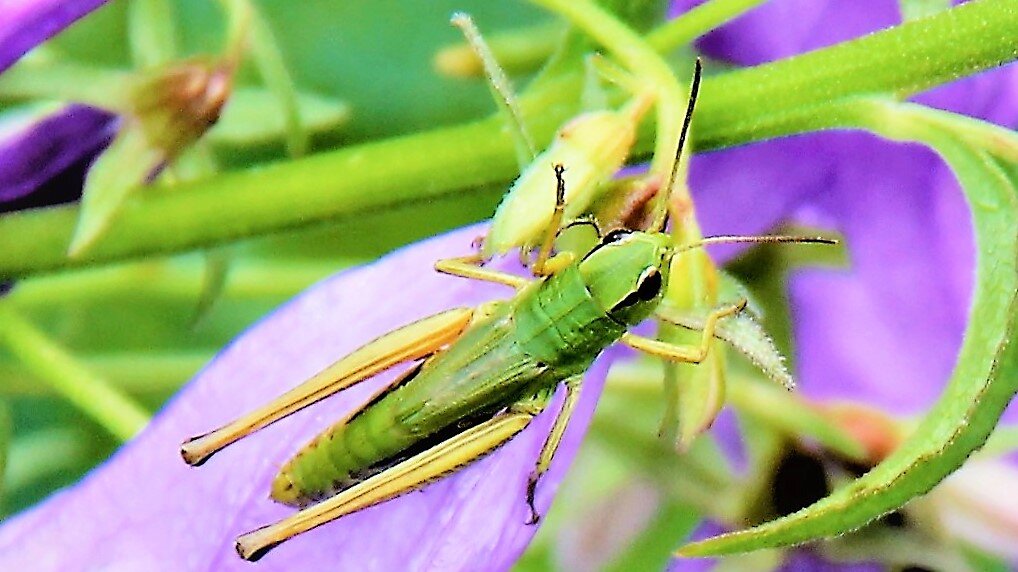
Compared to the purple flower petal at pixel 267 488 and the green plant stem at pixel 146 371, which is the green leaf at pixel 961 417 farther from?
the green plant stem at pixel 146 371

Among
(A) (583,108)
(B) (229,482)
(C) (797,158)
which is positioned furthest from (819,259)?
(B) (229,482)

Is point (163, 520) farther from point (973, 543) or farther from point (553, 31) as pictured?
point (973, 543)

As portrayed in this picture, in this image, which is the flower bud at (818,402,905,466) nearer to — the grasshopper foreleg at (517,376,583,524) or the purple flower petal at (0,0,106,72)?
the grasshopper foreleg at (517,376,583,524)

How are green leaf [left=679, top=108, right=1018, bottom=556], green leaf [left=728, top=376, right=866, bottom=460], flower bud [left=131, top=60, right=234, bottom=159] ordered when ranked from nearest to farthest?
green leaf [left=679, top=108, right=1018, bottom=556] < flower bud [left=131, top=60, right=234, bottom=159] < green leaf [left=728, top=376, right=866, bottom=460]

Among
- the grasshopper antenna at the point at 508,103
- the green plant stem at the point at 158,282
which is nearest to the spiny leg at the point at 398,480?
the grasshopper antenna at the point at 508,103

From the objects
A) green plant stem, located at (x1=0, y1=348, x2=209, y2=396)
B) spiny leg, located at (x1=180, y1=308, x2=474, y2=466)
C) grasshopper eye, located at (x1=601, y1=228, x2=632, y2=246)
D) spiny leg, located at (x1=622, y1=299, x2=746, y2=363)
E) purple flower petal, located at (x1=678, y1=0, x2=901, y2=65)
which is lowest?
green plant stem, located at (x1=0, y1=348, x2=209, y2=396)

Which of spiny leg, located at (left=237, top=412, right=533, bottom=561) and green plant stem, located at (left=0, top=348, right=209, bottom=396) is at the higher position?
spiny leg, located at (left=237, top=412, right=533, bottom=561)

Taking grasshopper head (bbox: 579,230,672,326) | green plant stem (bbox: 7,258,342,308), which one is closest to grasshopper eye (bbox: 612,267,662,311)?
grasshopper head (bbox: 579,230,672,326)
